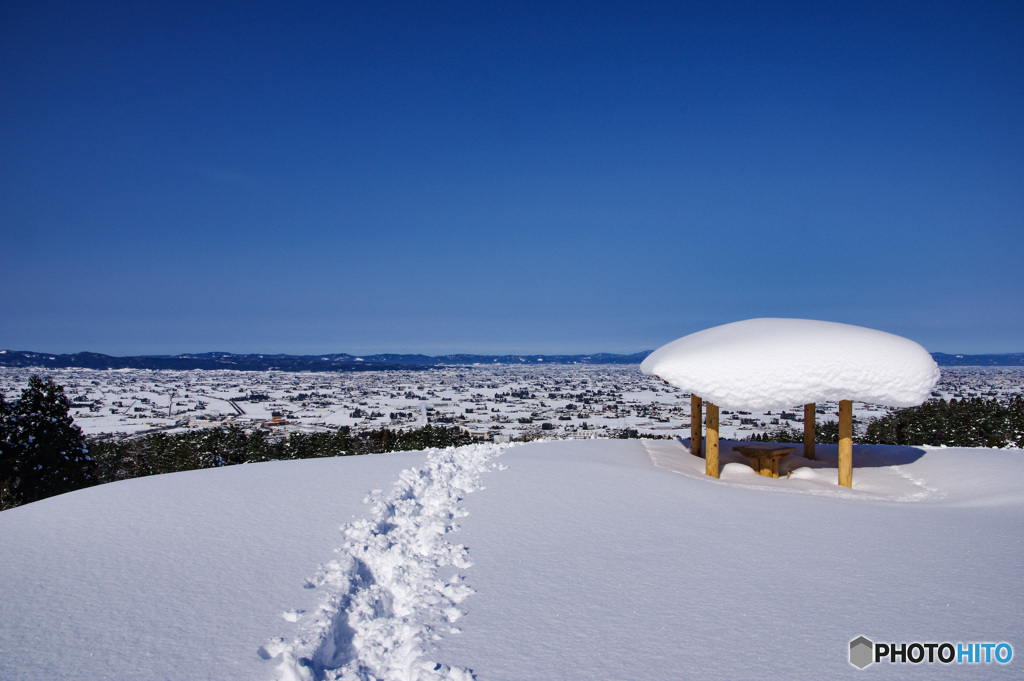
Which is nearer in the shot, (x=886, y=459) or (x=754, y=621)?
(x=754, y=621)

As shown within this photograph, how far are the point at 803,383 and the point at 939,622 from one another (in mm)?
5692

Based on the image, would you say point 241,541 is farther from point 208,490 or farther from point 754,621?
point 754,621

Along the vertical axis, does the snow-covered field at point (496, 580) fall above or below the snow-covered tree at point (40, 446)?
above

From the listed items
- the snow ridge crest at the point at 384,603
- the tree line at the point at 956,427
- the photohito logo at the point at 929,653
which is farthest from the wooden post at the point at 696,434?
the tree line at the point at 956,427

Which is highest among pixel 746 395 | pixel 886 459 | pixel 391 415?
pixel 746 395

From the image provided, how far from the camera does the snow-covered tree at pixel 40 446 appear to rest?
60.8 ft

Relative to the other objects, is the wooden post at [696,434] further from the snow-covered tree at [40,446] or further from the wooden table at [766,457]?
the snow-covered tree at [40,446]

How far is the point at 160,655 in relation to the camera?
141 inches

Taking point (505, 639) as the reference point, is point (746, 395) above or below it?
above

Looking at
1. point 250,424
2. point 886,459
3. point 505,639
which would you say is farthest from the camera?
point 250,424

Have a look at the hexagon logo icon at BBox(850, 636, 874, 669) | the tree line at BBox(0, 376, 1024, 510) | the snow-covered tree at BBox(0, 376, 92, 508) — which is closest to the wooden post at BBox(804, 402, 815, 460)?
the hexagon logo icon at BBox(850, 636, 874, 669)

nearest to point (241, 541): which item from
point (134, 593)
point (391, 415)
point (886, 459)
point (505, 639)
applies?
point (134, 593)

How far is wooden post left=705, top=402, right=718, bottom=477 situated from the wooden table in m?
1.07

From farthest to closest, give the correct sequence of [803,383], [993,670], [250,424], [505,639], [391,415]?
[391,415] → [250,424] → [803,383] → [505,639] → [993,670]
